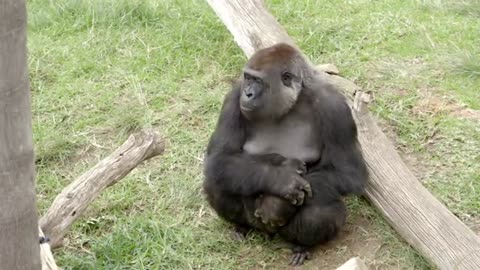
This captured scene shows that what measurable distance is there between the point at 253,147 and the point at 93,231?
2.86 feet

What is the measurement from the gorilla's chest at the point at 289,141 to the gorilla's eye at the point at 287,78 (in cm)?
19

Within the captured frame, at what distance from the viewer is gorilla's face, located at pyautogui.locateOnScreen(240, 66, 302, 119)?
3.58 m

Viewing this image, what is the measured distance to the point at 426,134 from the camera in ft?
14.2

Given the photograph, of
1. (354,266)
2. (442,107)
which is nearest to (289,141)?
(354,266)

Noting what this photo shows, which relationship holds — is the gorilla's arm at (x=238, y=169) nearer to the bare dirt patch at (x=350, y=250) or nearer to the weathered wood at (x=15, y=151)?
the bare dirt patch at (x=350, y=250)

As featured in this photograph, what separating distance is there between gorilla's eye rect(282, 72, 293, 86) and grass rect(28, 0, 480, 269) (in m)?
0.76

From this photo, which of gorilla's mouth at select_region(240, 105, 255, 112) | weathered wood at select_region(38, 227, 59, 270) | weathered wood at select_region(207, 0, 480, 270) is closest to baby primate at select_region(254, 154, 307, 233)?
gorilla's mouth at select_region(240, 105, 255, 112)

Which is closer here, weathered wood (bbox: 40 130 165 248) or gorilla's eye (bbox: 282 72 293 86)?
weathered wood (bbox: 40 130 165 248)

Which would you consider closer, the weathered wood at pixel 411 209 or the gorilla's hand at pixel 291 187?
the weathered wood at pixel 411 209

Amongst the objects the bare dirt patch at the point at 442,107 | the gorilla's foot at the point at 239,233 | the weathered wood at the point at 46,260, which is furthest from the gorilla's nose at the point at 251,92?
A: the bare dirt patch at the point at 442,107

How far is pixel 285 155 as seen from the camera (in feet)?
12.3

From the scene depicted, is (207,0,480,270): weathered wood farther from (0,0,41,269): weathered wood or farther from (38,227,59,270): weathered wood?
(0,0,41,269): weathered wood

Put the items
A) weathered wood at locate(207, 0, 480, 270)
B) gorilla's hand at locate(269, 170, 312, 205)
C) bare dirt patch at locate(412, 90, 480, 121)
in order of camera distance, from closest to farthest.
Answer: weathered wood at locate(207, 0, 480, 270) → gorilla's hand at locate(269, 170, 312, 205) → bare dirt patch at locate(412, 90, 480, 121)

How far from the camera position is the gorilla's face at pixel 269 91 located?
141 inches
